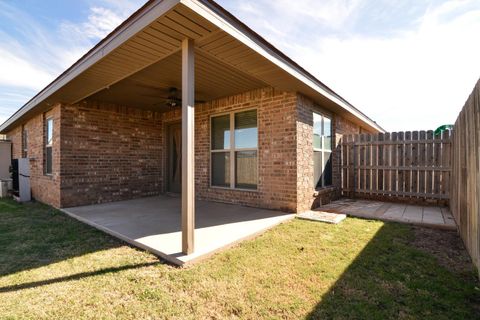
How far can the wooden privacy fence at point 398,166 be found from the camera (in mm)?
5949

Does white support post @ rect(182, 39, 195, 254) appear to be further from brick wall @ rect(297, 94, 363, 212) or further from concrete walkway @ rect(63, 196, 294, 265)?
brick wall @ rect(297, 94, 363, 212)

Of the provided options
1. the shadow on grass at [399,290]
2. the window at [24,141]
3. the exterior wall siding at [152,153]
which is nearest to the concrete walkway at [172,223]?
the exterior wall siding at [152,153]

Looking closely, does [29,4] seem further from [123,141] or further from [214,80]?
[214,80]

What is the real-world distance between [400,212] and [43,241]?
661cm

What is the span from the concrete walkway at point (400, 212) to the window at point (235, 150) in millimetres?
1985

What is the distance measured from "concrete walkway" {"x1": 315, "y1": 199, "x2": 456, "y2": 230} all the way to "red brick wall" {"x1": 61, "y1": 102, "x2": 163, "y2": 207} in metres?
5.26

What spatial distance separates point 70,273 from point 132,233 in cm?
114

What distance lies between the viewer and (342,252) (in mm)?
3061

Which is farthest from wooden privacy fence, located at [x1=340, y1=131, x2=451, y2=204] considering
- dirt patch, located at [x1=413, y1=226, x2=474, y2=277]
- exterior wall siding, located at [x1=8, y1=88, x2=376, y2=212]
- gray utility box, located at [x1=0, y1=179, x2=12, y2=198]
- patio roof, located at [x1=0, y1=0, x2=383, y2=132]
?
gray utility box, located at [x1=0, y1=179, x2=12, y2=198]

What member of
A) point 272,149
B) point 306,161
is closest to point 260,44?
point 272,149

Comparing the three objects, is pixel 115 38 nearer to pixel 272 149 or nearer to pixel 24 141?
pixel 272 149

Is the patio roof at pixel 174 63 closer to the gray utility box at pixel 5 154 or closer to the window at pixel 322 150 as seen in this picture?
the window at pixel 322 150

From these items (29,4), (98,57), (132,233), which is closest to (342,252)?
(132,233)

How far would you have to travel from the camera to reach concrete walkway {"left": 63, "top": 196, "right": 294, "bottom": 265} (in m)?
3.09
